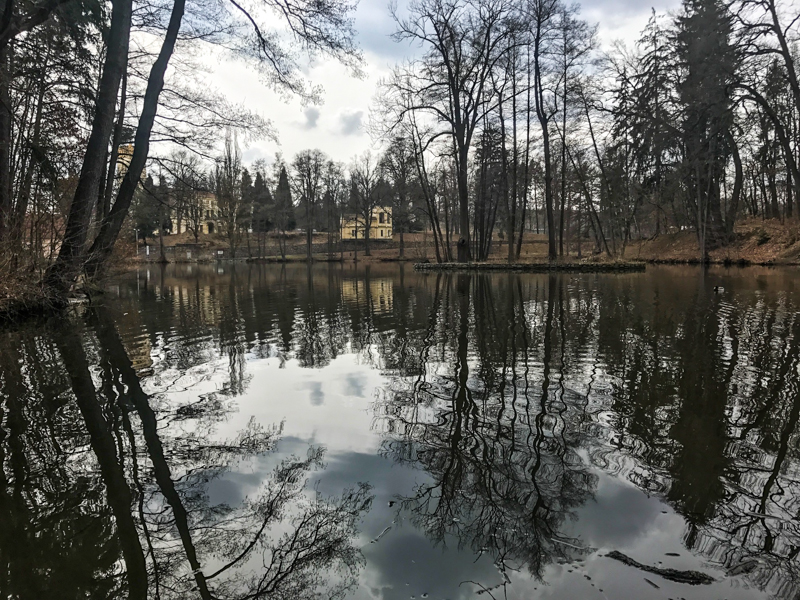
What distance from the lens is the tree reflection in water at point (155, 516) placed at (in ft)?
7.80

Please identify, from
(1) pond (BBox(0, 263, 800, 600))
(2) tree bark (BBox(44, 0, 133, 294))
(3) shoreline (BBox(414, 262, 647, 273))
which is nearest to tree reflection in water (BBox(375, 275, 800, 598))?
(1) pond (BBox(0, 263, 800, 600))

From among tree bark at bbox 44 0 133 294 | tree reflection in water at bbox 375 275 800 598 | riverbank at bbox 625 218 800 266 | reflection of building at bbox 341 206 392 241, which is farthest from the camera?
reflection of building at bbox 341 206 392 241

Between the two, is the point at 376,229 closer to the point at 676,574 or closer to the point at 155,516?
the point at 155,516

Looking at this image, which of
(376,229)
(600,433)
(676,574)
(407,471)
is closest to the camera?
(676,574)

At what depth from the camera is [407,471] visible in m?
3.48

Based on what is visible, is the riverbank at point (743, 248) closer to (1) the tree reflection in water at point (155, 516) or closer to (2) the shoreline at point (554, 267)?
(2) the shoreline at point (554, 267)

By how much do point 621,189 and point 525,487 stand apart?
3451 centimetres

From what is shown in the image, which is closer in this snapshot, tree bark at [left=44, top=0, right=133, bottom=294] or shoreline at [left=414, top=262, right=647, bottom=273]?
tree bark at [left=44, top=0, right=133, bottom=294]

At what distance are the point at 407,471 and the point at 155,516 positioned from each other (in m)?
1.59

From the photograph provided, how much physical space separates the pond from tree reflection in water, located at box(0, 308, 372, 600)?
1 centimetres

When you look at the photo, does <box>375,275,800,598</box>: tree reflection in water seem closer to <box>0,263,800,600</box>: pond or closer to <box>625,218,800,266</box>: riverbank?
<box>0,263,800,600</box>: pond

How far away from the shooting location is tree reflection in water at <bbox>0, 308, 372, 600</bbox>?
7.80ft

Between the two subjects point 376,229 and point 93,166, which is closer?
point 93,166

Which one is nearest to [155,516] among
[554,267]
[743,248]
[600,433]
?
[600,433]
